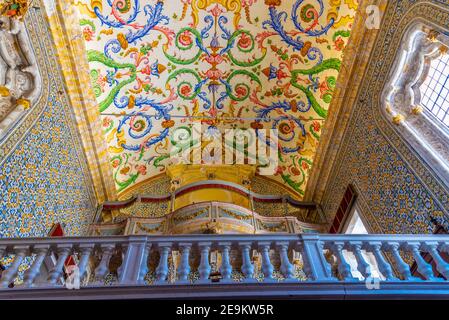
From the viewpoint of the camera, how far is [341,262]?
359 centimetres

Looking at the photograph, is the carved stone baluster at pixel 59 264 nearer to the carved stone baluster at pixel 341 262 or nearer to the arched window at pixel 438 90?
the carved stone baluster at pixel 341 262

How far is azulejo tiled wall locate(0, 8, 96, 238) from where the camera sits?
16.1 feet

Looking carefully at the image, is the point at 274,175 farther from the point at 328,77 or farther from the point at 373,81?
the point at 373,81

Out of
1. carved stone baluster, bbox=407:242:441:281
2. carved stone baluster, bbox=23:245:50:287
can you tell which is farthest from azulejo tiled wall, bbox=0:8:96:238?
carved stone baluster, bbox=407:242:441:281

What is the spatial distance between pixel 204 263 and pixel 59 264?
1.48m

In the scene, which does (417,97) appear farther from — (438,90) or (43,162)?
(43,162)

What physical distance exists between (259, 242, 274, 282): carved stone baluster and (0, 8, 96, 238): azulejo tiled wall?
3542 millimetres

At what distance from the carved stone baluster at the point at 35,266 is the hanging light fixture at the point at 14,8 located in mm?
3334

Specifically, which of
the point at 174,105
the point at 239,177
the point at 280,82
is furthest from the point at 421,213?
the point at 174,105

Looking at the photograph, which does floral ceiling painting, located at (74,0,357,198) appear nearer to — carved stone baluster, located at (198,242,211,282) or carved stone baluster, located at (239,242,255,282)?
carved stone baluster, located at (198,242,211,282)

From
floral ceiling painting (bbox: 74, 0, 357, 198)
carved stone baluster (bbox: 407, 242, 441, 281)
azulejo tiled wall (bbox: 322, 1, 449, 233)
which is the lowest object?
carved stone baluster (bbox: 407, 242, 441, 281)

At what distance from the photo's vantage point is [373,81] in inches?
240

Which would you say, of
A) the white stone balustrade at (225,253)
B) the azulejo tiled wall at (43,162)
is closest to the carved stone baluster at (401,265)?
the white stone balustrade at (225,253)
